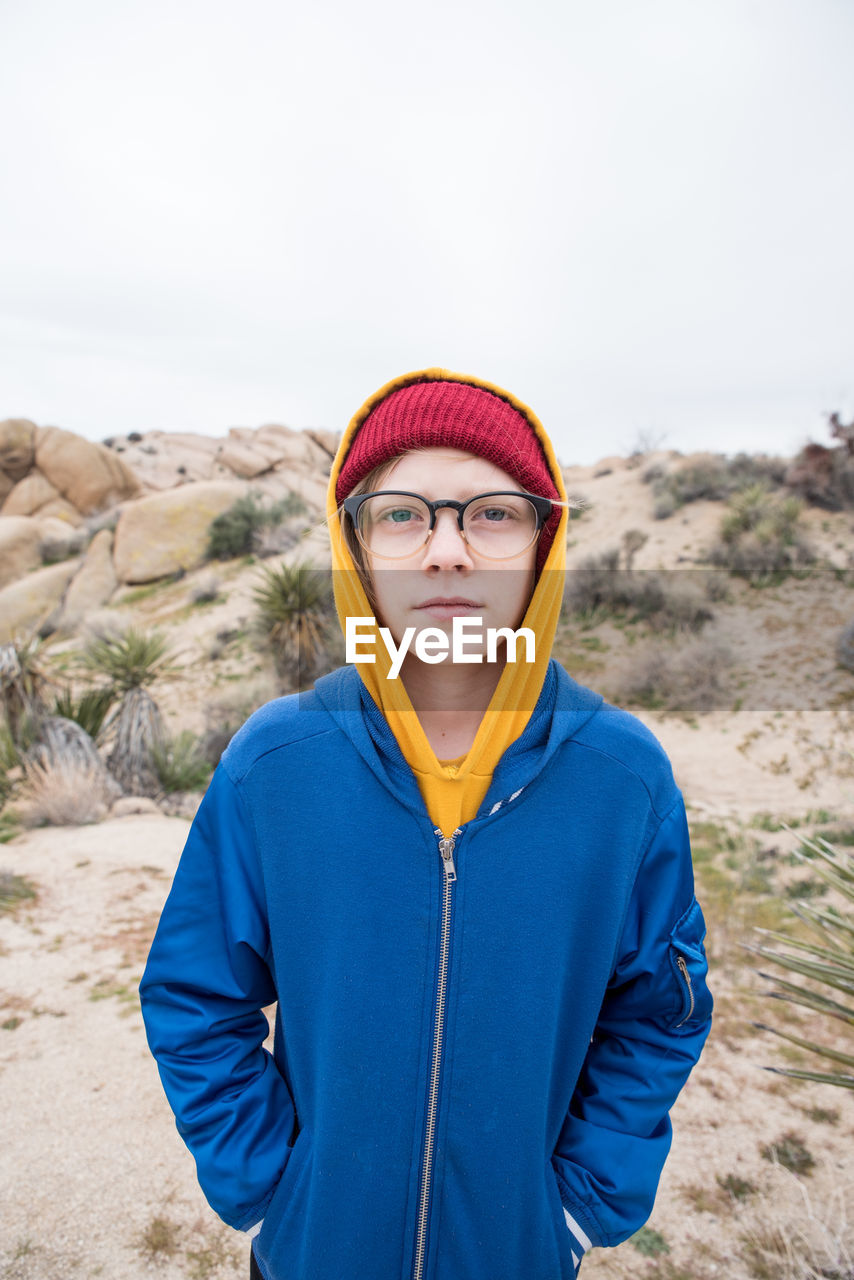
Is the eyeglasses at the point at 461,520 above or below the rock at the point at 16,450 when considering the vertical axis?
below

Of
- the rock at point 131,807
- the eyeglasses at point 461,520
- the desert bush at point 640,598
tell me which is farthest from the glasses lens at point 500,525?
the desert bush at point 640,598

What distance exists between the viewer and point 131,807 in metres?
7.18

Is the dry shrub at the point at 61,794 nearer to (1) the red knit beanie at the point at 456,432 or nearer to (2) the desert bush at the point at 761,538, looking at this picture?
(1) the red knit beanie at the point at 456,432

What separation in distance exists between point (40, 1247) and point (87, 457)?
3268 centimetres

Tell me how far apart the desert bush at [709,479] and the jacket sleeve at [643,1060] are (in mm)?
19070

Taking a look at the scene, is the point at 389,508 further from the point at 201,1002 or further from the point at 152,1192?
the point at 152,1192

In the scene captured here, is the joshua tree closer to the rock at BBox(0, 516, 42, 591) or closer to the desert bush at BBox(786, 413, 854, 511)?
the desert bush at BBox(786, 413, 854, 511)

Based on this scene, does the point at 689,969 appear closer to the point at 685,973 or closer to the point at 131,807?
the point at 685,973

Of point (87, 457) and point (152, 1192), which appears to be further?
point (87, 457)

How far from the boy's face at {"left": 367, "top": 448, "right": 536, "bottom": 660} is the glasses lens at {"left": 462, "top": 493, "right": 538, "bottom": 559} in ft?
0.05

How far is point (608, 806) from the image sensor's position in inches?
48.9

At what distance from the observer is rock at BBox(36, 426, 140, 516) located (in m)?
30.4

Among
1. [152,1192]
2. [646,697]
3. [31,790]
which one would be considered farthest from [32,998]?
[646,697]

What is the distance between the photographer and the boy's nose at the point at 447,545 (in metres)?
1.12
